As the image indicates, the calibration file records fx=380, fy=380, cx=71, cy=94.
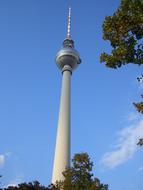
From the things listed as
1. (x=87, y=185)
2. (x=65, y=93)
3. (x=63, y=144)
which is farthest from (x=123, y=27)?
(x=65, y=93)

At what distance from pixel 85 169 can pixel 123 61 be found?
69.8 ft

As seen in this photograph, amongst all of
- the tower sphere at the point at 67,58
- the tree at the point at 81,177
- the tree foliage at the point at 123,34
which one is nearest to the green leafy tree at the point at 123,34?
the tree foliage at the point at 123,34

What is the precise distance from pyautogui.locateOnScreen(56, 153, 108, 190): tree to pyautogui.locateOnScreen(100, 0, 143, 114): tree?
20.4 metres

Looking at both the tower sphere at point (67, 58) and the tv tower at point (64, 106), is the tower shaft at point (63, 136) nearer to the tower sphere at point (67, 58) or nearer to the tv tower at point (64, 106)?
the tv tower at point (64, 106)

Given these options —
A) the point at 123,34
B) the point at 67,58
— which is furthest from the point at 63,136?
the point at 123,34

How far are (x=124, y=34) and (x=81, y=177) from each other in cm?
2245

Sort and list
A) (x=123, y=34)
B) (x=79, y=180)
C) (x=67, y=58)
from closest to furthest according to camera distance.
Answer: (x=123, y=34)
(x=79, y=180)
(x=67, y=58)

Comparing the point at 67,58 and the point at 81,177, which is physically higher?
the point at 67,58

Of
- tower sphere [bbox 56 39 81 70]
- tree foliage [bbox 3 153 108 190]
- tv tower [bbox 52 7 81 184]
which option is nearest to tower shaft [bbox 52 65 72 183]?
tv tower [bbox 52 7 81 184]

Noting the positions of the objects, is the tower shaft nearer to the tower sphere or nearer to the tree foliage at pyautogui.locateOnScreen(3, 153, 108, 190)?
the tower sphere

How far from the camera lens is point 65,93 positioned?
328 feet

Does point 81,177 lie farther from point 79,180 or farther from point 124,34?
point 124,34

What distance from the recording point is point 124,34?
21.9 m

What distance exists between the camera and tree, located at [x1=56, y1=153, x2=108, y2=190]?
130 feet
